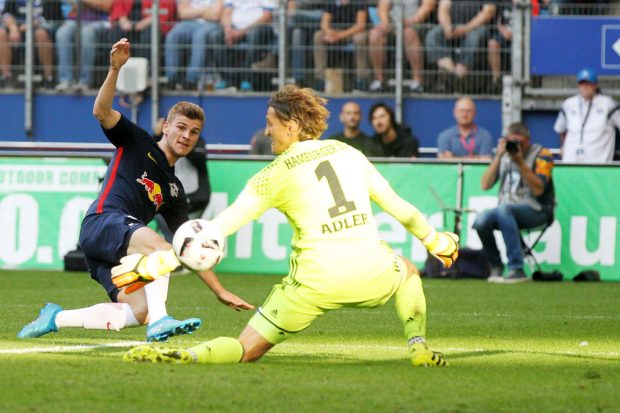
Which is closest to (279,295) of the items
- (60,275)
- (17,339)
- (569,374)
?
(569,374)

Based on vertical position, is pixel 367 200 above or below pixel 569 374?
above

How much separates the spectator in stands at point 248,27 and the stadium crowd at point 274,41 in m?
0.01

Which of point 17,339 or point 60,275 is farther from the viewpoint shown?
point 60,275

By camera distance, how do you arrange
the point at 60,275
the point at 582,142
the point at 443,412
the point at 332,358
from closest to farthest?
the point at 443,412 → the point at 332,358 → the point at 60,275 → the point at 582,142

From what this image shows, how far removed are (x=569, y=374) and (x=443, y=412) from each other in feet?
5.97

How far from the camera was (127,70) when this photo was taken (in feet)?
67.7

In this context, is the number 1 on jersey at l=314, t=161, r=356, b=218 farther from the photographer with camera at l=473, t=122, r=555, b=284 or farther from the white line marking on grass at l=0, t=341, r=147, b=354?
the photographer with camera at l=473, t=122, r=555, b=284

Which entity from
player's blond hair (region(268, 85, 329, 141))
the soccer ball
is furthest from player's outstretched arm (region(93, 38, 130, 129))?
the soccer ball

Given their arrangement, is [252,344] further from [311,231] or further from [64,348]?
[64,348]

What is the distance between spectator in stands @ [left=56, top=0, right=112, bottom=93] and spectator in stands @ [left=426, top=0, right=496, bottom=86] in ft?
15.8

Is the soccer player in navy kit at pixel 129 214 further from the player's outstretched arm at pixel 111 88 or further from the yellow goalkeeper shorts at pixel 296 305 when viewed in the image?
the yellow goalkeeper shorts at pixel 296 305

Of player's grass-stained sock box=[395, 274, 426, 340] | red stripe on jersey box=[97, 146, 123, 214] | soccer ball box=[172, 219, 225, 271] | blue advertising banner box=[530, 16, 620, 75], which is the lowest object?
player's grass-stained sock box=[395, 274, 426, 340]

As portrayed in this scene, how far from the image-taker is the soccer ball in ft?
24.0

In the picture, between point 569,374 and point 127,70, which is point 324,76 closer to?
point 127,70
